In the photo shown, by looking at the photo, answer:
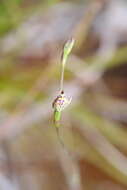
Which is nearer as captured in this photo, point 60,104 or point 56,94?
point 60,104

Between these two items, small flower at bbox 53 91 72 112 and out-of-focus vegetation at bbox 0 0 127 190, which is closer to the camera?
small flower at bbox 53 91 72 112

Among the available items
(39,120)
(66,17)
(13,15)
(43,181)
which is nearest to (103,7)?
(66,17)

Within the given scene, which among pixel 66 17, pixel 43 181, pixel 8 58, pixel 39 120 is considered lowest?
pixel 43 181

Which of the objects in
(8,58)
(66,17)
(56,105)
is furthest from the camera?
(66,17)

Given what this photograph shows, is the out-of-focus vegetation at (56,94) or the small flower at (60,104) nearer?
the small flower at (60,104)

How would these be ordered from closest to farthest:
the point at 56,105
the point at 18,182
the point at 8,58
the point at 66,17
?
the point at 56,105
the point at 18,182
the point at 8,58
the point at 66,17

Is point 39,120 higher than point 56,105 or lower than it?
lower

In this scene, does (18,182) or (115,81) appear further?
(115,81)

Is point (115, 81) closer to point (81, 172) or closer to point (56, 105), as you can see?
point (81, 172)
